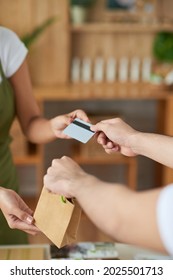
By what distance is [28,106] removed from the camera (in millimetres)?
1708

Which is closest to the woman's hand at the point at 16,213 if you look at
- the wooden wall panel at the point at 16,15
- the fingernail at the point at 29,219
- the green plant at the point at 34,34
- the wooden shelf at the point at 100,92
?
the fingernail at the point at 29,219

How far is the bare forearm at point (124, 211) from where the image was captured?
79 centimetres

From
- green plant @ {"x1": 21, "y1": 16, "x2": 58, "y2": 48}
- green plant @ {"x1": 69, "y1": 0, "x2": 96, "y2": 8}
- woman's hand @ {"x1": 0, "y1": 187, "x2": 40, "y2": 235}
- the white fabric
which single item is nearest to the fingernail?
woman's hand @ {"x1": 0, "y1": 187, "x2": 40, "y2": 235}

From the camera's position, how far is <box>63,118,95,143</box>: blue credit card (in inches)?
50.8

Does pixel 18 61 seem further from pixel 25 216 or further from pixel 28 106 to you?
pixel 25 216

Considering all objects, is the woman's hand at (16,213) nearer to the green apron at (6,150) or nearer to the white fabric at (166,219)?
the green apron at (6,150)

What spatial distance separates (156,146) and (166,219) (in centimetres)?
51

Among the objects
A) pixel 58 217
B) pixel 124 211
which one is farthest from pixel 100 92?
pixel 124 211

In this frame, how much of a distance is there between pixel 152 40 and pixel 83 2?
0.50m

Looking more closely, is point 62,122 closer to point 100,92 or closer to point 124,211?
point 124,211

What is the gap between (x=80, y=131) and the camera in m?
1.33

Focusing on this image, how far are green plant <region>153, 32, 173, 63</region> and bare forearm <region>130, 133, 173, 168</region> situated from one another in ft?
7.36

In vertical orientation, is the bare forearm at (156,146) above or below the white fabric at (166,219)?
below

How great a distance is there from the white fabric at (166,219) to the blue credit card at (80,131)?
51 centimetres
